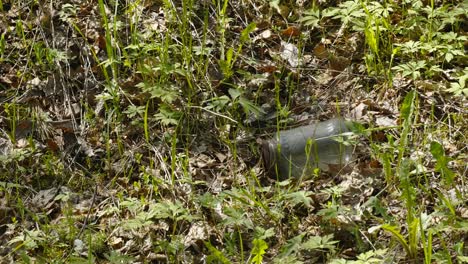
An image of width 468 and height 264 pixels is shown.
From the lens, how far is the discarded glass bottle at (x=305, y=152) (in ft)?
11.6

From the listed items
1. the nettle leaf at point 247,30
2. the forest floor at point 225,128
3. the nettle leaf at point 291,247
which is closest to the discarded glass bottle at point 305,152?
the forest floor at point 225,128

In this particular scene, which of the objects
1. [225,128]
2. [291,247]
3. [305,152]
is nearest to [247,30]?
[225,128]

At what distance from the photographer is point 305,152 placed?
140 inches

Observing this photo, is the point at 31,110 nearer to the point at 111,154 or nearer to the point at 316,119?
the point at 111,154

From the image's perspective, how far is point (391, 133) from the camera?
3.70m

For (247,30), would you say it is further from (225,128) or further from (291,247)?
(291,247)

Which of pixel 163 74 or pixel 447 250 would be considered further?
pixel 163 74

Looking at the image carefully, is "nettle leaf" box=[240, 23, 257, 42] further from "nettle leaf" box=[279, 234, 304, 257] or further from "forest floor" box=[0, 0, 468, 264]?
"nettle leaf" box=[279, 234, 304, 257]

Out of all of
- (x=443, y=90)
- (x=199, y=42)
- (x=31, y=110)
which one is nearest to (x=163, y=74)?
(x=199, y=42)

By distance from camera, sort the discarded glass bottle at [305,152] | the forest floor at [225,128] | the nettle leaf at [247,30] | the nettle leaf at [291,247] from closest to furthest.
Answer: the nettle leaf at [291,247] < the forest floor at [225,128] < the discarded glass bottle at [305,152] < the nettle leaf at [247,30]

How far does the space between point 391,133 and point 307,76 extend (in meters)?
0.69

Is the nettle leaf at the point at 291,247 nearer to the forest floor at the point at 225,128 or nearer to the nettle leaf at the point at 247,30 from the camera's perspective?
the forest floor at the point at 225,128

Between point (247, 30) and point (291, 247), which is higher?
point (247, 30)

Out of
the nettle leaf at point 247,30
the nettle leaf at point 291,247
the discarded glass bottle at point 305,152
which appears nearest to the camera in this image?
the nettle leaf at point 291,247
